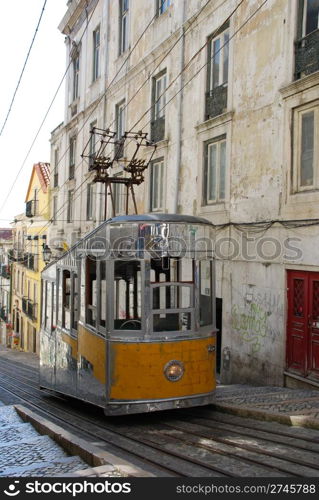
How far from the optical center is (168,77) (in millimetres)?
14805

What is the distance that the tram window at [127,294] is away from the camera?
6777mm

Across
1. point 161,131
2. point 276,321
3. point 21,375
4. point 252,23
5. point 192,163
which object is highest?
point 252,23

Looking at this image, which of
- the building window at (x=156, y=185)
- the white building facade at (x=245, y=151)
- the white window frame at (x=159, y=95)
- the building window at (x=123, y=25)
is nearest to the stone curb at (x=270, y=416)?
the white building facade at (x=245, y=151)

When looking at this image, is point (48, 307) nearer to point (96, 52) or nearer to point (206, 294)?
point (206, 294)

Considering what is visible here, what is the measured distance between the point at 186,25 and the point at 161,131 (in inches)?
121

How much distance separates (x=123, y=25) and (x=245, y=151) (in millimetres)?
10420

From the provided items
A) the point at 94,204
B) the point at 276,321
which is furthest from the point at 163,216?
the point at 94,204

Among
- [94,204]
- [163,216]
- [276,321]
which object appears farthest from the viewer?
[94,204]

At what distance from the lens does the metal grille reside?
9.33 m

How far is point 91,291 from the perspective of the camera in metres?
7.39

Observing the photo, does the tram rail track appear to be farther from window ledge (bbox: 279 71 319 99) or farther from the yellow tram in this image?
window ledge (bbox: 279 71 319 99)

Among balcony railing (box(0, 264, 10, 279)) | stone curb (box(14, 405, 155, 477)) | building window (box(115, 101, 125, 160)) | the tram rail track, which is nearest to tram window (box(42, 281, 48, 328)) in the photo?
the tram rail track

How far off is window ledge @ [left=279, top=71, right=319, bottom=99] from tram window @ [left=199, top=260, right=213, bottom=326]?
4212 mm

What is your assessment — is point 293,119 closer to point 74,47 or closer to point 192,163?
point 192,163
